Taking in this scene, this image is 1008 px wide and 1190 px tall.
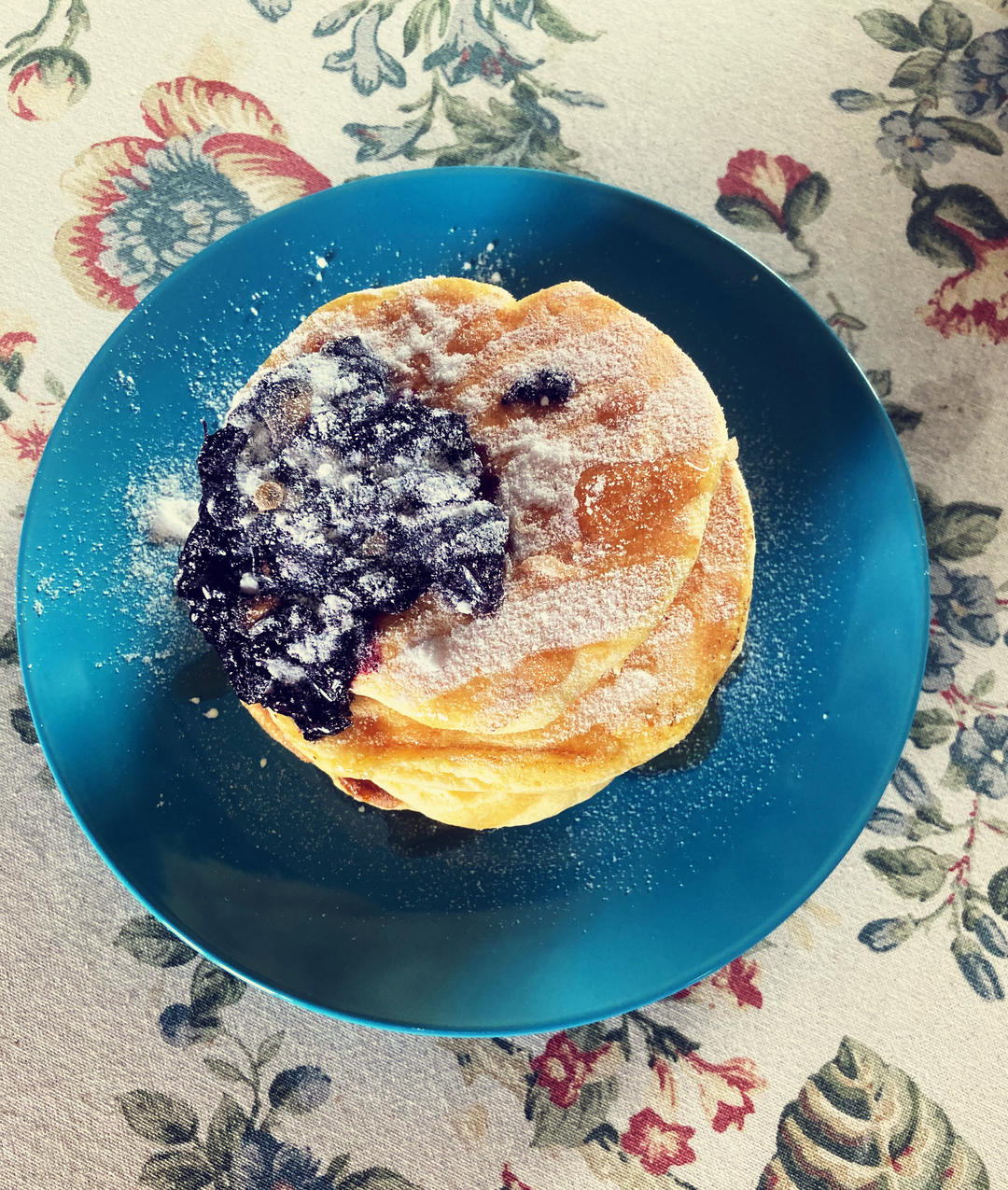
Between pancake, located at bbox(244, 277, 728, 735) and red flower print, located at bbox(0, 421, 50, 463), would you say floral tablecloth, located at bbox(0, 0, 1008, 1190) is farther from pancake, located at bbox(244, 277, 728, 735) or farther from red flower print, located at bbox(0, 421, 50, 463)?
pancake, located at bbox(244, 277, 728, 735)

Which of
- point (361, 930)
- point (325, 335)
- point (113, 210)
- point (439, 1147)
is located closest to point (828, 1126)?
point (439, 1147)

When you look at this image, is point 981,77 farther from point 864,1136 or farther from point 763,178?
point 864,1136

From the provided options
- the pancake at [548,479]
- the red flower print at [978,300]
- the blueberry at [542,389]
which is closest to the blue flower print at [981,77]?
the red flower print at [978,300]

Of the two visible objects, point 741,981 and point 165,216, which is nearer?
point 741,981

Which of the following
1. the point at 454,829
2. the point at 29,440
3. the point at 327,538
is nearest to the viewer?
the point at 327,538

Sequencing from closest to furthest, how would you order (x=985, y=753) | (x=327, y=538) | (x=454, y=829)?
(x=327, y=538), (x=454, y=829), (x=985, y=753)

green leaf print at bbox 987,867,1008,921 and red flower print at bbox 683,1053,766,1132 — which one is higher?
green leaf print at bbox 987,867,1008,921

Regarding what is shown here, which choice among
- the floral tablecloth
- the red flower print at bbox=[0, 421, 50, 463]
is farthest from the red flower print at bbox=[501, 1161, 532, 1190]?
the red flower print at bbox=[0, 421, 50, 463]

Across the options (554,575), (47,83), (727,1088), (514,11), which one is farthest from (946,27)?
(727,1088)
